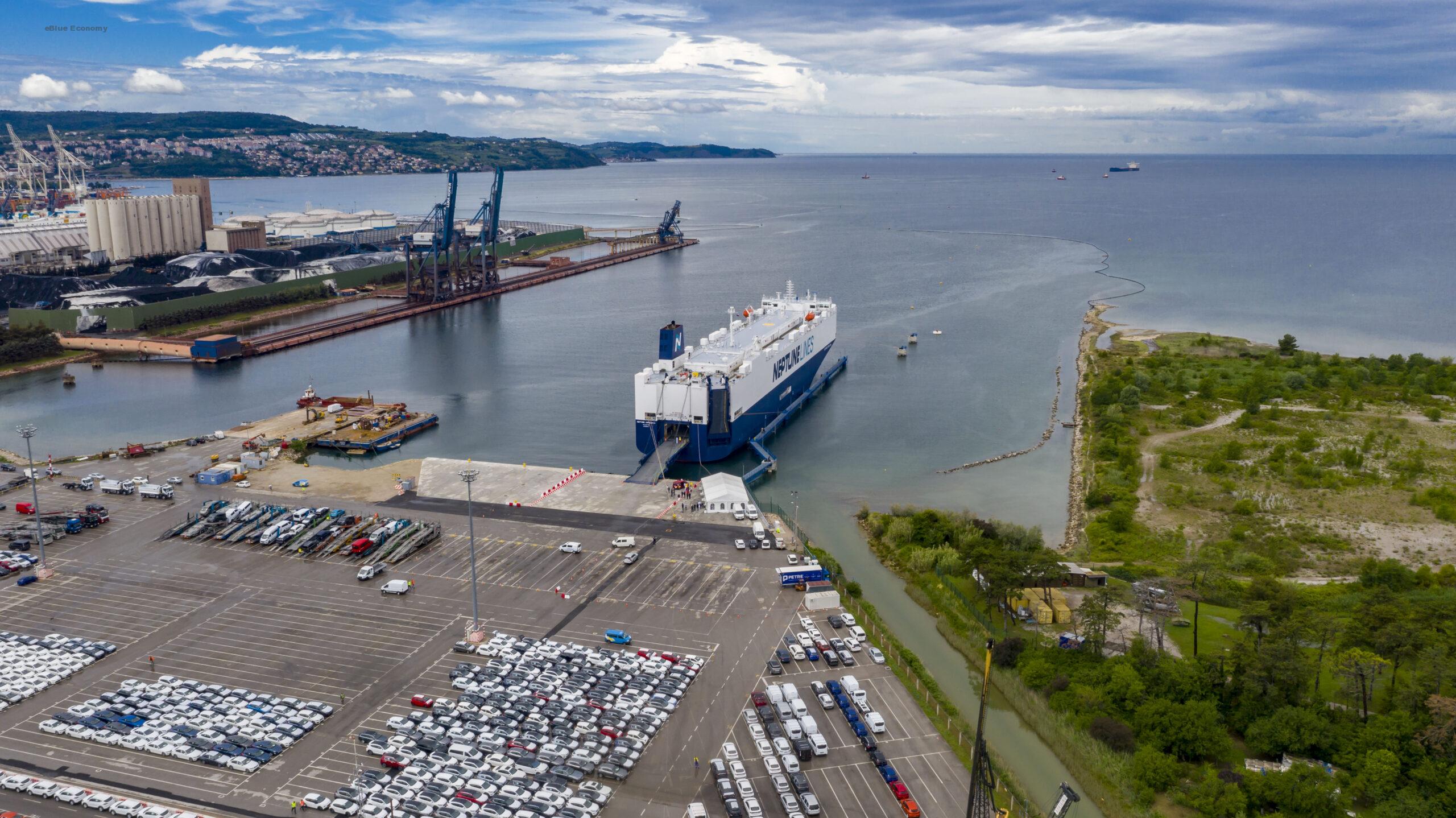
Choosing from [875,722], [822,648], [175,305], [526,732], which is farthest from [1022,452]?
[175,305]

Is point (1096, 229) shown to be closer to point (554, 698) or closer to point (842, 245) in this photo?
point (842, 245)

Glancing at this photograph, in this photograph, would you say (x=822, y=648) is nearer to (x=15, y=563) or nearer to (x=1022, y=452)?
(x=1022, y=452)

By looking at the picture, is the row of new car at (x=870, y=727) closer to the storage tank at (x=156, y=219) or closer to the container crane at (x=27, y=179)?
the storage tank at (x=156, y=219)

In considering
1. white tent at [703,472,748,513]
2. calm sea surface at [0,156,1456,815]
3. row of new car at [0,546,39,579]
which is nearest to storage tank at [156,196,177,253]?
calm sea surface at [0,156,1456,815]

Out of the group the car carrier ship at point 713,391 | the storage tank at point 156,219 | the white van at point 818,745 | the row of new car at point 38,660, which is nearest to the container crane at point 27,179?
the storage tank at point 156,219

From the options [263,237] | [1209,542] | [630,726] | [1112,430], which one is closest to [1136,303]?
[1112,430]
